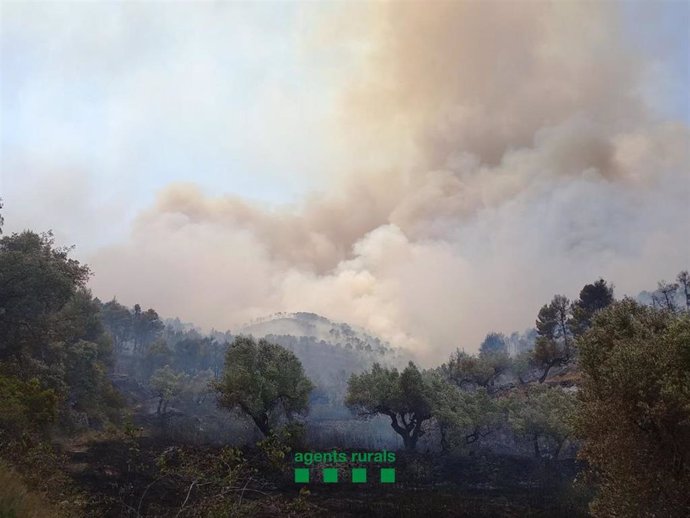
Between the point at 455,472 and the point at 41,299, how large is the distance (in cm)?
5055

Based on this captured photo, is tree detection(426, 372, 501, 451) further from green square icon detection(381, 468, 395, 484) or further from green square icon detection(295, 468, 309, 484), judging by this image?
green square icon detection(295, 468, 309, 484)

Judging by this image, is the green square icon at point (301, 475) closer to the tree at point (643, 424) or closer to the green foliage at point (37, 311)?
the green foliage at point (37, 311)

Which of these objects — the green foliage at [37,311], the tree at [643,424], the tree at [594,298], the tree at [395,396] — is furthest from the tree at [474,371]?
the tree at [643,424]

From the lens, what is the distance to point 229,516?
1090 centimetres

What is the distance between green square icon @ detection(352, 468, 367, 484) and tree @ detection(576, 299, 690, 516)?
29373mm

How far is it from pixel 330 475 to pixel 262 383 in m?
12.0

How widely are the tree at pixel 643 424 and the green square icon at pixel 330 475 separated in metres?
29.6

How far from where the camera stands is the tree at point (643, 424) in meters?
14.9

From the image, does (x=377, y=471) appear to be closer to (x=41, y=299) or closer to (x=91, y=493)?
(x=91, y=493)

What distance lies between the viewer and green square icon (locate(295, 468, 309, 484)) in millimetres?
40875

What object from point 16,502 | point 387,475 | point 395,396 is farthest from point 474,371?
point 16,502

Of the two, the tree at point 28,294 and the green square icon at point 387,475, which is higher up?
the tree at point 28,294

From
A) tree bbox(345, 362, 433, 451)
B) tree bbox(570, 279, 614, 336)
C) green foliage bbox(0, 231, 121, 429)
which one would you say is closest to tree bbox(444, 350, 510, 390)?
tree bbox(570, 279, 614, 336)

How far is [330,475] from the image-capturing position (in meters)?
43.5
